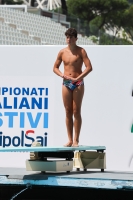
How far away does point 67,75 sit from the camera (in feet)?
25.6

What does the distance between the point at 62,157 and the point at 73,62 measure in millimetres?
1272

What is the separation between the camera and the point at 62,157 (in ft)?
23.6

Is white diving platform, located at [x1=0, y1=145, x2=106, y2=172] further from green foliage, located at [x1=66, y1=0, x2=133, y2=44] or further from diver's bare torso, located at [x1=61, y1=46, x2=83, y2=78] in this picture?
green foliage, located at [x1=66, y1=0, x2=133, y2=44]

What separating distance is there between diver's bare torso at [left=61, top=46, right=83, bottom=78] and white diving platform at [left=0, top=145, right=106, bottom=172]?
3.15 ft

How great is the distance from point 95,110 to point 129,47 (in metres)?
0.92

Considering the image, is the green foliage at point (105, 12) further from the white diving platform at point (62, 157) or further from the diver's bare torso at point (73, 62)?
the white diving platform at point (62, 157)

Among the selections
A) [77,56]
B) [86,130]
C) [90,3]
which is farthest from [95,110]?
[90,3]

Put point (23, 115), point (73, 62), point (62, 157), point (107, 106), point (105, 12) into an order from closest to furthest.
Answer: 1. point (62, 157)
2. point (73, 62)
3. point (107, 106)
4. point (23, 115)
5. point (105, 12)

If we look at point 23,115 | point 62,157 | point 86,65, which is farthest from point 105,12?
point 62,157

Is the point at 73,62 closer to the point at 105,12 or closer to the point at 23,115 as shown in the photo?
the point at 23,115

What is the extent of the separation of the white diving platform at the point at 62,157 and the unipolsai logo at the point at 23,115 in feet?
2.83

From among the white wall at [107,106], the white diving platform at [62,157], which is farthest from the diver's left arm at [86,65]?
the white diving platform at [62,157]

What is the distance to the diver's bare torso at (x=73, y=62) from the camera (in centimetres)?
779

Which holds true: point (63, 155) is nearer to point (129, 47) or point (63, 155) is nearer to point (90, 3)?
point (129, 47)
